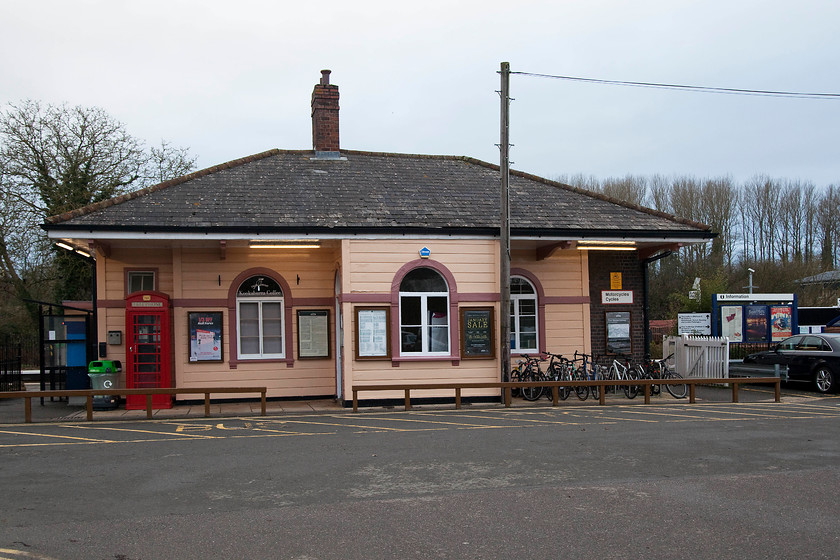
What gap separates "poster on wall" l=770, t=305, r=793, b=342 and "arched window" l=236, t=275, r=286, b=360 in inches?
572

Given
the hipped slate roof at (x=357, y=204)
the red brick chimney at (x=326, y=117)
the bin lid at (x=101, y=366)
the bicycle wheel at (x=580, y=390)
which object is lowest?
the bicycle wheel at (x=580, y=390)

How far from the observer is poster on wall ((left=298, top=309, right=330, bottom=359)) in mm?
16391

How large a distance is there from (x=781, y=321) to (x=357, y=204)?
13815mm

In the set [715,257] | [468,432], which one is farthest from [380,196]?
[715,257]

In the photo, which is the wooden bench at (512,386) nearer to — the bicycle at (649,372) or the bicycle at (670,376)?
the bicycle at (670,376)

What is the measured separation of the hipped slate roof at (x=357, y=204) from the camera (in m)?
14.7

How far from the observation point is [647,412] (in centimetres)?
1403

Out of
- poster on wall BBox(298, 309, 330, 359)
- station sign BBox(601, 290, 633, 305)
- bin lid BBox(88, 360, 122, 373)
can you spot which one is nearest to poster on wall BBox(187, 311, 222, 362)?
bin lid BBox(88, 360, 122, 373)

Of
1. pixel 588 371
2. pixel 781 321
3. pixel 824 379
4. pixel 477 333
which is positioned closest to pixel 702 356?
pixel 824 379

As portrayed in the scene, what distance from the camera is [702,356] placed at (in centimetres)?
1842

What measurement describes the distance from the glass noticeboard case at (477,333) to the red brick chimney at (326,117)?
19.0 ft

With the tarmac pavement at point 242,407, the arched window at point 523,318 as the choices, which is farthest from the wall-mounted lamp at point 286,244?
the arched window at point 523,318

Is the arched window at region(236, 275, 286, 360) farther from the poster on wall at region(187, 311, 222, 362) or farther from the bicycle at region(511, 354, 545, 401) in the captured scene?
the bicycle at region(511, 354, 545, 401)

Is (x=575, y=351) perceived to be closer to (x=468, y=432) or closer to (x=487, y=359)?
(x=487, y=359)
